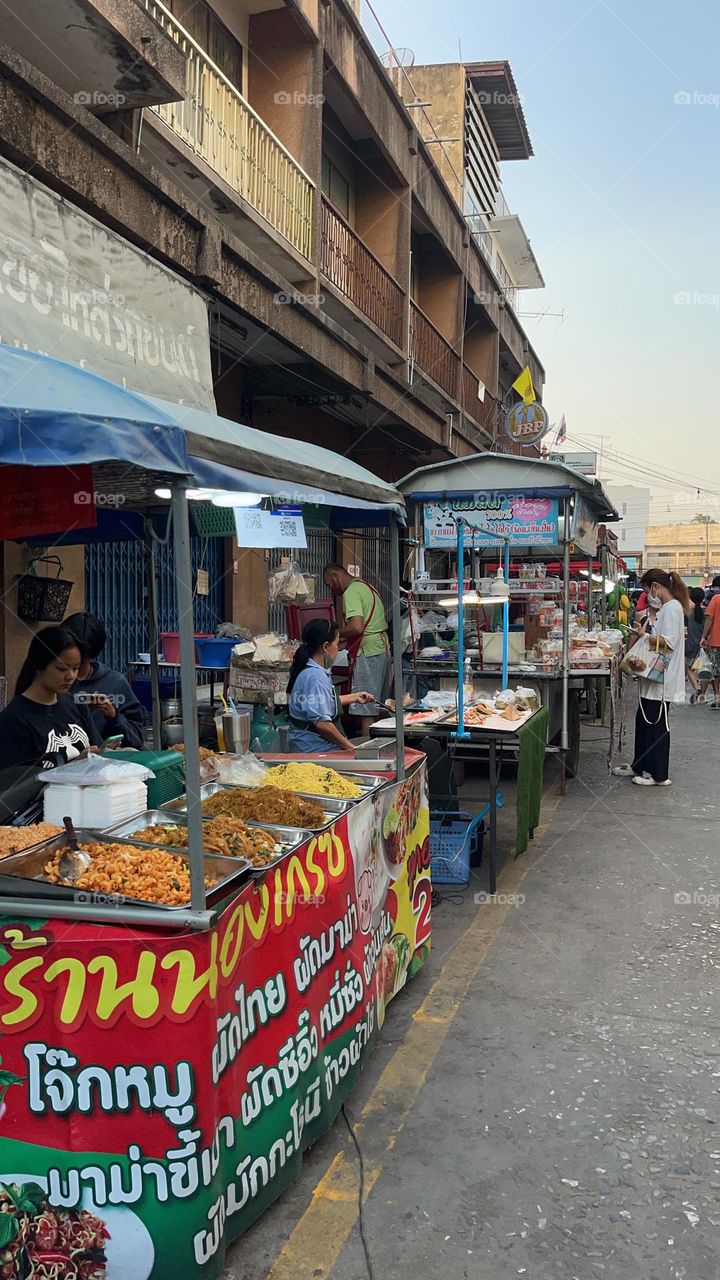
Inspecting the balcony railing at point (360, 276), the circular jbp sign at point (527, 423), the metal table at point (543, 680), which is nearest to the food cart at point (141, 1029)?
the metal table at point (543, 680)

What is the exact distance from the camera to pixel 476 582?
332 inches

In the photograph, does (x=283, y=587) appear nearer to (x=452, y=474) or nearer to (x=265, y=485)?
(x=452, y=474)

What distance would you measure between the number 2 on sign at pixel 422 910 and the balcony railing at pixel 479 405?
Result: 15453 millimetres

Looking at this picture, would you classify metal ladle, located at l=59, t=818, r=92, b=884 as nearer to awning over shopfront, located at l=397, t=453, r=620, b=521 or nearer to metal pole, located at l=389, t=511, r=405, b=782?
metal pole, located at l=389, t=511, r=405, b=782

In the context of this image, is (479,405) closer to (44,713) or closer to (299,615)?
(299,615)

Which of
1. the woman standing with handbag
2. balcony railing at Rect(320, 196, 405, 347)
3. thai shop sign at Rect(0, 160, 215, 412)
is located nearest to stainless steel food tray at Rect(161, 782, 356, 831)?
thai shop sign at Rect(0, 160, 215, 412)

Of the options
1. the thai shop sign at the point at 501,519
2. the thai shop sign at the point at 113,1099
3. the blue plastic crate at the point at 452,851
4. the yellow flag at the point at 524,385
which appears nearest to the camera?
the thai shop sign at the point at 113,1099

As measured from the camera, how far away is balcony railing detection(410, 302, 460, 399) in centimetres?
1538

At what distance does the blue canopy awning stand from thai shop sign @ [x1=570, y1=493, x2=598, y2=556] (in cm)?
671

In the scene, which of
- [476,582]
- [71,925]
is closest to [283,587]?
[476,582]

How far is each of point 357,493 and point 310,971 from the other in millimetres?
2017

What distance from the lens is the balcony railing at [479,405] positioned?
19377 mm

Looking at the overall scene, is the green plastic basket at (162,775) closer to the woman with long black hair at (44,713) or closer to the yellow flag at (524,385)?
the woman with long black hair at (44,713)

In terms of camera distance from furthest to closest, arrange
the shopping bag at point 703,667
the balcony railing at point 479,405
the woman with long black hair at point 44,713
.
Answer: the balcony railing at point 479,405
the shopping bag at point 703,667
the woman with long black hair at point 44,713
